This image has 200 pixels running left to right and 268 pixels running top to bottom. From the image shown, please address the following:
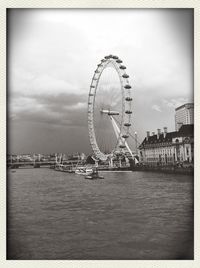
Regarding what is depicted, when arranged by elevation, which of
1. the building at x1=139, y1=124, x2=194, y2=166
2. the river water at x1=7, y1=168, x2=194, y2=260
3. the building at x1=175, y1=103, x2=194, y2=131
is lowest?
the river water at x1=7, y1=168, x2=194, y2=260

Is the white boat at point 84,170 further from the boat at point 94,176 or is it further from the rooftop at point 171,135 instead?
the rooftop at point 171,135

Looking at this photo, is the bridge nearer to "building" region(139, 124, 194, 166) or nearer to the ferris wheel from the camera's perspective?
the ferris wheel

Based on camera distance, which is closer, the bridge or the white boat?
the bridge

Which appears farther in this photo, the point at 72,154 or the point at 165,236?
the point at 72,154

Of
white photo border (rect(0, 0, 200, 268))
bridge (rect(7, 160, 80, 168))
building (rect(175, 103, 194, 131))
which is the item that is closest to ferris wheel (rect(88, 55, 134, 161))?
bridge (rect(7, 160, 80, 168))

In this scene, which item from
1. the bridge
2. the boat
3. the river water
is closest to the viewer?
the river water
